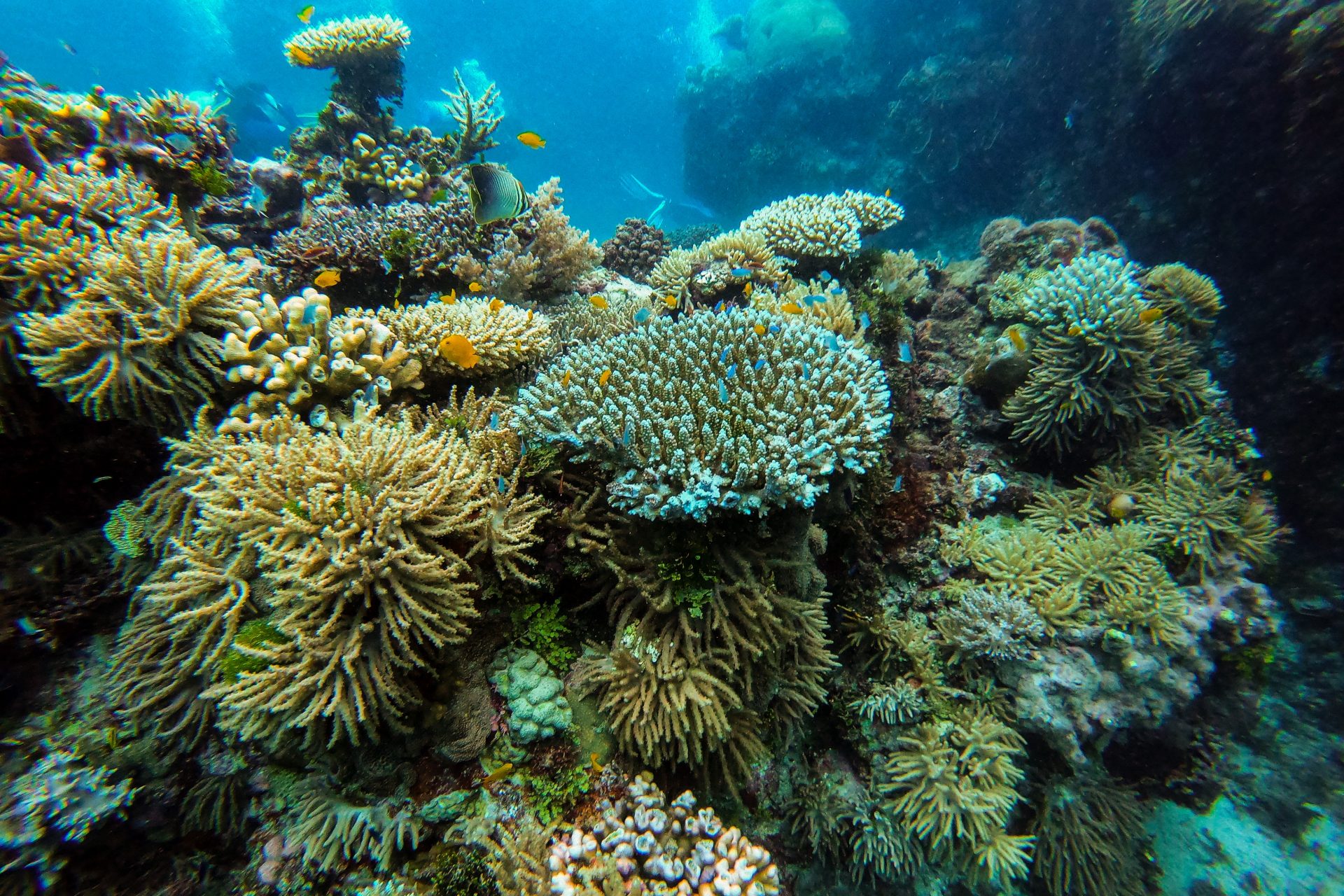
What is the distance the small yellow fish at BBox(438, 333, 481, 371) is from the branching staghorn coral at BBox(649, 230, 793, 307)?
2613mm

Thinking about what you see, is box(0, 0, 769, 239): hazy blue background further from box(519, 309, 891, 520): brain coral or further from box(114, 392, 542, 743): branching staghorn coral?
box(114, 392, 542, 743): branching staghorn coral

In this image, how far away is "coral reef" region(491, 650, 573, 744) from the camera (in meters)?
3.19

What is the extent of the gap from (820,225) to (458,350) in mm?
5154

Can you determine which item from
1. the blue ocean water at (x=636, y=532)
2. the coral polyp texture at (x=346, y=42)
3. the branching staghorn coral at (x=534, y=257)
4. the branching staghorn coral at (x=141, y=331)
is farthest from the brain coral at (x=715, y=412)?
the coral polyp texture at (x=346, y=42)

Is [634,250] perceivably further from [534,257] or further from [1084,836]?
[1084,836]

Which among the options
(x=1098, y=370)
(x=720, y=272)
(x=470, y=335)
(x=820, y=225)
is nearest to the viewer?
(x=470, y=335)

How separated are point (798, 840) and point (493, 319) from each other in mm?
5342

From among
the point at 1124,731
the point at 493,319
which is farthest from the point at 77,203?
the point at 1124,731

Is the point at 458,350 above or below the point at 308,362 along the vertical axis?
above

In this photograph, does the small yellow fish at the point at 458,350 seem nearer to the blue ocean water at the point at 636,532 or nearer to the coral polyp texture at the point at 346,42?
the blue ocean water at the point at 636,532

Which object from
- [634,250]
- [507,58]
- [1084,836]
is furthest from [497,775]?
[507,58]

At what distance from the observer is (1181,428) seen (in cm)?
598

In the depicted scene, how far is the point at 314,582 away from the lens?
257 centimetres

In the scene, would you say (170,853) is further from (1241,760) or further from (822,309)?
(1241,760)
